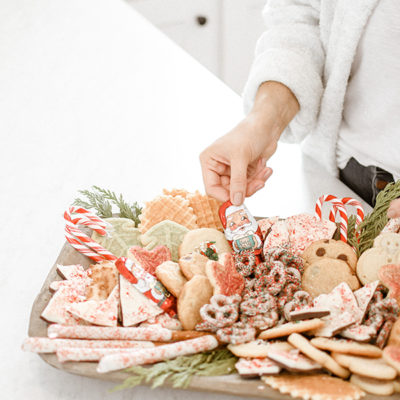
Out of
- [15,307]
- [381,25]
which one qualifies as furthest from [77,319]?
[381,25]

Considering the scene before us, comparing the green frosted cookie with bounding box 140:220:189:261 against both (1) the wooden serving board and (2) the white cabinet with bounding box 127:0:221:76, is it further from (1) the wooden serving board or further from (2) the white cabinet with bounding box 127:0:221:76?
(2) the white cabinet with bounding box 127:0:221:76

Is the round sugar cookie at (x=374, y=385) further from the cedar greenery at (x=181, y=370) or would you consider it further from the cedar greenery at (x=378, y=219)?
the cedar greenery at (x=378, y=219)

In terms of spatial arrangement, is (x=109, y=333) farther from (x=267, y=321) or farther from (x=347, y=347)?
(x=347, y=347)

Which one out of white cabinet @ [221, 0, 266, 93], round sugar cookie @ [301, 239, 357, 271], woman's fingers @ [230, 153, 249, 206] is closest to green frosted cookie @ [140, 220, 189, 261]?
woman's fingers @ [230, 153, 249, 206]

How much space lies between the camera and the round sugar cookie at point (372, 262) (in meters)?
0.94

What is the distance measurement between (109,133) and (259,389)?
1.21 m

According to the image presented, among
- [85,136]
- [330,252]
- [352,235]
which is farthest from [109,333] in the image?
[85,136]

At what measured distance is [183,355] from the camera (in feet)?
2.71

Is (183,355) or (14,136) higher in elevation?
(14,136)

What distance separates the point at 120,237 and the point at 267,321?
0.42 metres

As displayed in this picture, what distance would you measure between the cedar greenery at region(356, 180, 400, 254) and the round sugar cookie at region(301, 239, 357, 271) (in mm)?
71

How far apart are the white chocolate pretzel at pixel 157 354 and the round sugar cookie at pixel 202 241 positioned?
24cm

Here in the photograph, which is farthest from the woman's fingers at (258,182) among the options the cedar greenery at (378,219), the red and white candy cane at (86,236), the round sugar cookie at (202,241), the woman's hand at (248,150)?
the red and white candy cane at (86,236)

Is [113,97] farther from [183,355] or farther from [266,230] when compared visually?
[183,355]
